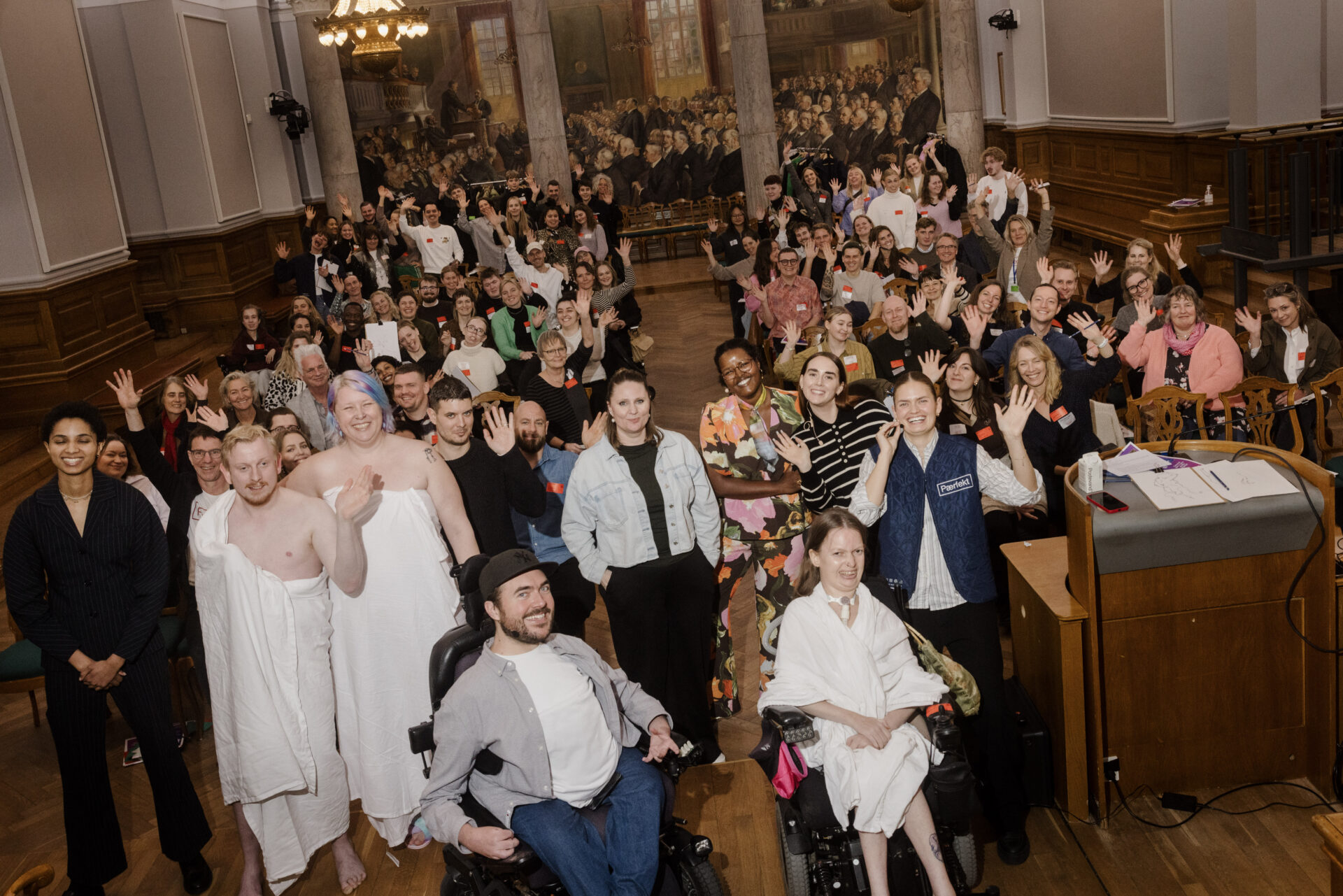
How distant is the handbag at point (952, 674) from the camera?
10.9 ft

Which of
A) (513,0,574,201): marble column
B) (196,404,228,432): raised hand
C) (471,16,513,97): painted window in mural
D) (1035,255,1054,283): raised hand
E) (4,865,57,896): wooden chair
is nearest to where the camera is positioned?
(4,865,57,896): wooden chair

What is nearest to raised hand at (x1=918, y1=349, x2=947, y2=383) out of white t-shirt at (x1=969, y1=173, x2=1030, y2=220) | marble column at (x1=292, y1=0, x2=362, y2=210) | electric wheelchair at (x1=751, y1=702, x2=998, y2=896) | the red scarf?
electric wheelchair at (x1=751, y1=702, x2=998, y2=896)

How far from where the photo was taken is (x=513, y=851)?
2.85 metres

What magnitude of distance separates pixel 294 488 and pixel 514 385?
365 centimetres

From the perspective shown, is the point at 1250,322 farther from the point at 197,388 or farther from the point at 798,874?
the point at 197,388

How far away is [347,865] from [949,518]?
2.27m

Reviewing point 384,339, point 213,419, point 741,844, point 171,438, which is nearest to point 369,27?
point 384,339

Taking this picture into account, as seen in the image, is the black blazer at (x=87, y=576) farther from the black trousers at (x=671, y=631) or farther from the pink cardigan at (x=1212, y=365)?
the pink cardigan at (x=1212, y=365)

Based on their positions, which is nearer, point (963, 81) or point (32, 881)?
point (32, 881)

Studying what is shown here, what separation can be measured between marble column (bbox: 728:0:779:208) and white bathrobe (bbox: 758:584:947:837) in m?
11.8

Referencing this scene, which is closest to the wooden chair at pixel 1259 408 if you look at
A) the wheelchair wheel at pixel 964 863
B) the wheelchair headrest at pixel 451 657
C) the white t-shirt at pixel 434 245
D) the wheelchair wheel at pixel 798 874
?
the wheelchair wheel at pixel 964 863

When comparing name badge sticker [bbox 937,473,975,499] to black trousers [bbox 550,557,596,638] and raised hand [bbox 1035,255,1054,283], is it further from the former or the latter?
raised hand [bbox 1035,255,1054,283]

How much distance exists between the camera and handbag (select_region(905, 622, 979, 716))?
3.32 metres

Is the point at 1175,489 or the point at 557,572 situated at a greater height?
the point at 1175,489
